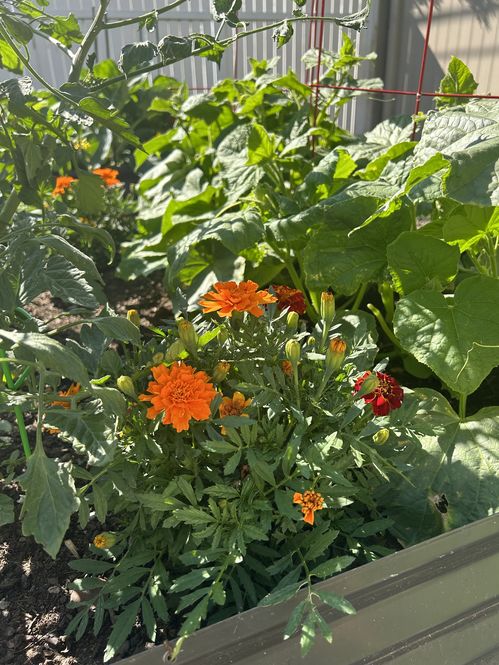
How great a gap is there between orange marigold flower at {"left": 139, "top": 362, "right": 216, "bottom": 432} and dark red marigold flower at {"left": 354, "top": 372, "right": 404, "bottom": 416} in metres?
0.27

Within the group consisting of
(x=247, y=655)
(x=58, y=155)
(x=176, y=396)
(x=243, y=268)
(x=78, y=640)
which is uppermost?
(x=58, y=155)

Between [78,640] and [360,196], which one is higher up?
[360,196]

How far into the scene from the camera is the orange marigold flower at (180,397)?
935mm

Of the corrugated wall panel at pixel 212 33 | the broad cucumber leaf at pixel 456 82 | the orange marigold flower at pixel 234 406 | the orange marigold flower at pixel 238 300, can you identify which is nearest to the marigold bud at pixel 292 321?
the orange marigold flower at pixel 238 300

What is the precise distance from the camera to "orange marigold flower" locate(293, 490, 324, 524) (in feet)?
3.07

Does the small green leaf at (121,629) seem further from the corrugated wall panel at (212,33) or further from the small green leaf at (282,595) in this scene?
the corrugated wall panel at (212,33)

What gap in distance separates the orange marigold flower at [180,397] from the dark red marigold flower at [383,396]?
0.88ft

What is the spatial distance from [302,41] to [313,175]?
8.73 ft

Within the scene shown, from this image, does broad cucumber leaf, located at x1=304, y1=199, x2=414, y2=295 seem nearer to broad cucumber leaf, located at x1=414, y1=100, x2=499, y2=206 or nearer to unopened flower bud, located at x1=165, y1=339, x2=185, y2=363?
broad cucumber leaf, located at x1=414, y1=100, x2=499, y2=206

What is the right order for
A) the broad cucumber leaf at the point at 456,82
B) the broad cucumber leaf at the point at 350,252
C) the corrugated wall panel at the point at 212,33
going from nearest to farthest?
1. the broad cucumber leaf at the point at 350,252
2. the broad cucumber leaf at the point at 456,82
3. the corrugated wall panel at the point at 212,33

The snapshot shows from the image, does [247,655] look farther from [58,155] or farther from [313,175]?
[313,175]

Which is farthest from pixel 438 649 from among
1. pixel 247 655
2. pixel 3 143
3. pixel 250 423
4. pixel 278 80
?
pixel 278 80

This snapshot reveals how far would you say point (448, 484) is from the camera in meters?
1.21

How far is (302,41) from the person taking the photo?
3908 mm
